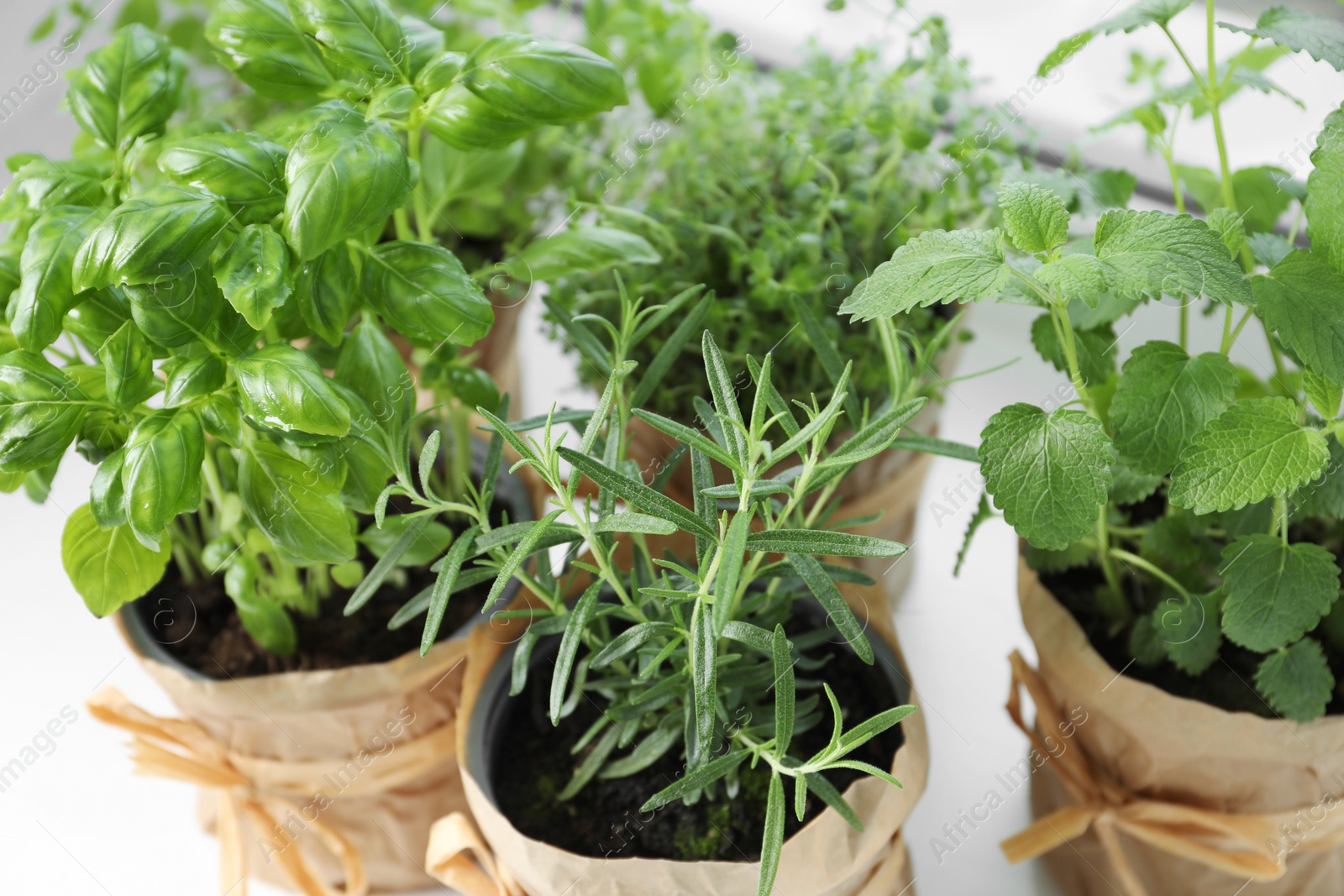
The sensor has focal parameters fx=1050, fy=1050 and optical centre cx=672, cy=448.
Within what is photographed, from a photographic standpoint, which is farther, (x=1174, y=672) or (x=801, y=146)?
(x=801, y=146)

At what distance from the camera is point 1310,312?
0.60 m

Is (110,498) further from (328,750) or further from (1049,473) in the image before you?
(1049,473)

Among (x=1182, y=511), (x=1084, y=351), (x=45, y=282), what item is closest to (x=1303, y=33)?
(x=1084, y=351)

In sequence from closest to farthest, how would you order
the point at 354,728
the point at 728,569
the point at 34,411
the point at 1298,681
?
the point at 728,569, the point at 34,411, the point at 1298,681, the point at 354,728

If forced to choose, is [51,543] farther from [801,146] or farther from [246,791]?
[801,146]

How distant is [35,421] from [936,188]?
0.78m

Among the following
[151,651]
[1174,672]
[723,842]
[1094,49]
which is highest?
[1094,49]

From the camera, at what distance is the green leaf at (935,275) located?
55cm

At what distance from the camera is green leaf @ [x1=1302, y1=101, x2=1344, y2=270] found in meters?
0.59

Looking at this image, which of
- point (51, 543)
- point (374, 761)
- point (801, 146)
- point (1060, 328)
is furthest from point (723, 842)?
point (51, 543)

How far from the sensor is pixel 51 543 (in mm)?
1248

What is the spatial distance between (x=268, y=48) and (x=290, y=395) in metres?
0.27

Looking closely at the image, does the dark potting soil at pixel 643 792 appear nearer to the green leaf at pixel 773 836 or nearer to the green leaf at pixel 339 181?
the green leaf at pixel 773 836

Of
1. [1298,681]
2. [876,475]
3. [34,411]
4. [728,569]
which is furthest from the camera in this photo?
[876,475]
